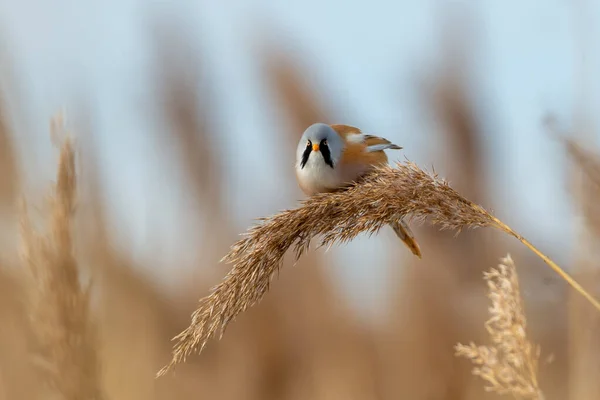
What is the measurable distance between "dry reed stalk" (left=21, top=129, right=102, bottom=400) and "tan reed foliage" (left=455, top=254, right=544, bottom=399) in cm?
70

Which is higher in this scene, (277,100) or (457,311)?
(277,100)

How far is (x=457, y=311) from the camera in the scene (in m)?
3.46

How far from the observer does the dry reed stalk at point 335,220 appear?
143cm

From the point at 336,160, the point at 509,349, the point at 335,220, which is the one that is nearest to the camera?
the point at 509,349

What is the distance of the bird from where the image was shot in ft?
6.65

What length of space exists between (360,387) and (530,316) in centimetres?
104

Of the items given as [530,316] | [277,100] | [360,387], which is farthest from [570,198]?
[277,100]

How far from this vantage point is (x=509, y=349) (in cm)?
134

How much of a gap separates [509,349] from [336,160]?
908 millimetres

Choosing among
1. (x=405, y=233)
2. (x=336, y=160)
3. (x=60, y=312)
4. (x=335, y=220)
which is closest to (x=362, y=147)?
(x=336, y=160)

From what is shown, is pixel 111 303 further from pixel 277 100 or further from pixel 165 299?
pixel 277 100

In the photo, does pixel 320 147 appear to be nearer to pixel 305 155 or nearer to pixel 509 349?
pixel 305 155

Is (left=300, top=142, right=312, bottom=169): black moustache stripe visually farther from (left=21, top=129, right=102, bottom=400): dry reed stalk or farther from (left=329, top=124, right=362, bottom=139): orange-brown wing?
(left=21, top=129, right=102, bottom=400): dry reed stalk

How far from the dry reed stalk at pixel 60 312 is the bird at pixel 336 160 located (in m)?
0.87
